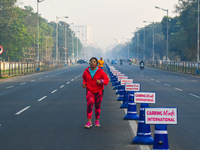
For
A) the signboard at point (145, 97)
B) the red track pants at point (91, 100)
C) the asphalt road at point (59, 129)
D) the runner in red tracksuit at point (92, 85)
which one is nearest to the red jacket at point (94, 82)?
the runner in red tracksuit at point (92, 85)

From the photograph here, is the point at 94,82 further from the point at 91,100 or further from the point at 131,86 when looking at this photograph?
the point at 131,86

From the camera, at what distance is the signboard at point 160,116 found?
6.74 meters

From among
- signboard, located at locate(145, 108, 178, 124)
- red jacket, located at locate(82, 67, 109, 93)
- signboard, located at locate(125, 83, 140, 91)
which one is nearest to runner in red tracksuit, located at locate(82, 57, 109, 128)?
red jacket, located at locate(82, 67, 109, 93)

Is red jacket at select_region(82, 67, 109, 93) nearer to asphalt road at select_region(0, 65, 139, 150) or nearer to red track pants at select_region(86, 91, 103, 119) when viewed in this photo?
red track pants at select_region(86, 91, 103, 119)

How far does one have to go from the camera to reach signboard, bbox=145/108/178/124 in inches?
265

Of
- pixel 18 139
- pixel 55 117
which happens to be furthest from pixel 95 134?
pixel 55 117

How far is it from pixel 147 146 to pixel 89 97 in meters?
2.49

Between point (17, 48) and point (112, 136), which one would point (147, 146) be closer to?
point (112, 136)

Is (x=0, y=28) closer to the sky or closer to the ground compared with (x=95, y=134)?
closer to the sky

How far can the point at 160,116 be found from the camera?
6750mm

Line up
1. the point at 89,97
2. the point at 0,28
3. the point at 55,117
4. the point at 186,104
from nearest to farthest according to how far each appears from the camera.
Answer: the point at 89,97 < the point at 55,117 < the point at 186,104 < the point at 0,28

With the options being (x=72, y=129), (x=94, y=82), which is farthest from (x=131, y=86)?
(x=72, y=129)

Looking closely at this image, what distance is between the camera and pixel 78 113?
13.4 m

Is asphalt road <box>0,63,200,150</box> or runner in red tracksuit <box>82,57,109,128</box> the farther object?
runner in red tracksuit <box>82,57,109,128</box>
